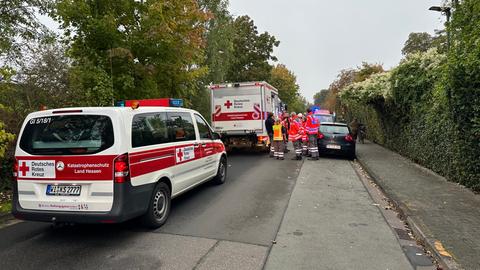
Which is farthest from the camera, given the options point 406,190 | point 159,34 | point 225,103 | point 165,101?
point 225,103

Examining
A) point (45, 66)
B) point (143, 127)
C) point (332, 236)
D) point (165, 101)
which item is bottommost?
point (332, 236)

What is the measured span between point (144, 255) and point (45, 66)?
837 cm

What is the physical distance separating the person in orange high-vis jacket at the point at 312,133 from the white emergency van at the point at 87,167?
8.75 m

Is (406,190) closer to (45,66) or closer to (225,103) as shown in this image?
(225,103)

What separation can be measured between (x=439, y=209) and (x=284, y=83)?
56752 millimetres

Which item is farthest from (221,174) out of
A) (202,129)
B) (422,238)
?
(422,238)

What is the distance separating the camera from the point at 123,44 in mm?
10266

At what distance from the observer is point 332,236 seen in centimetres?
514

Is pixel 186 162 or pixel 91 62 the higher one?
pixel 91 62

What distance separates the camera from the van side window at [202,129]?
749 centimetres

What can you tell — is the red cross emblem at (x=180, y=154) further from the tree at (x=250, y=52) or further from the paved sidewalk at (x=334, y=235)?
the tree at (x=250, y=52)

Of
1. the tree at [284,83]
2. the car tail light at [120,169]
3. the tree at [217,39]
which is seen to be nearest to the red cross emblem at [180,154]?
the car tail light at [120,169]

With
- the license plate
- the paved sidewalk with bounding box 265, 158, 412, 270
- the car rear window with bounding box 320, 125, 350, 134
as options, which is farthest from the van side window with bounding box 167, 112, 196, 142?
the car rear window with bounding box 320, 125, 350, 134

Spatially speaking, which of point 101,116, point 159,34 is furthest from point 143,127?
point 159,34
